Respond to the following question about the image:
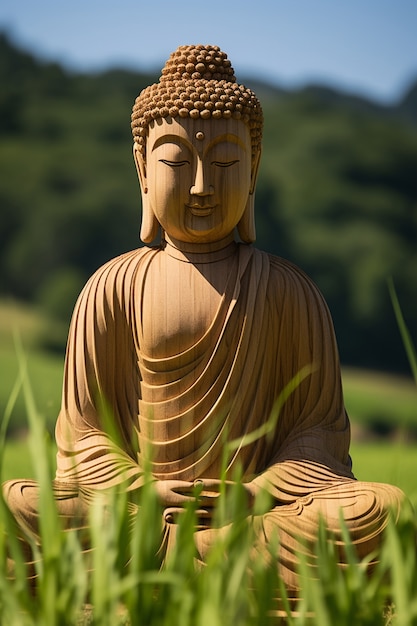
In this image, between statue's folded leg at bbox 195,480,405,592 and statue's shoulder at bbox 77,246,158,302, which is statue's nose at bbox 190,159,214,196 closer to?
statue's shoulder at bbox 77,246,158,302

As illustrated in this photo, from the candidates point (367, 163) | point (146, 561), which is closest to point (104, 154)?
point (367, 163)

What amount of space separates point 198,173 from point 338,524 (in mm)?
1045

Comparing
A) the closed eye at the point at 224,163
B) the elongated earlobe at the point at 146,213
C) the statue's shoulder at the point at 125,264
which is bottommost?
the statue's shoulder at the point at 125,264

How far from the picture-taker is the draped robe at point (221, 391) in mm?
3322

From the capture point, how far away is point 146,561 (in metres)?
2.31

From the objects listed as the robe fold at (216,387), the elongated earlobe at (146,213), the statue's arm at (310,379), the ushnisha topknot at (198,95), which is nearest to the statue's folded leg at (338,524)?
the robe fold at (216,387)

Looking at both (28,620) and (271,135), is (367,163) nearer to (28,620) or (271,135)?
(271,135)

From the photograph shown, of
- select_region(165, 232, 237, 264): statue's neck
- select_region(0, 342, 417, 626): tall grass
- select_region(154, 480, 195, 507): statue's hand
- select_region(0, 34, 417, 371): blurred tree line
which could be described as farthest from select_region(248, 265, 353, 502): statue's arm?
select_region(0, 34, 417, 371): blurred tree line

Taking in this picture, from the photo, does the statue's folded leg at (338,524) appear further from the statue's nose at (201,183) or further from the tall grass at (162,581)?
the statue's nose at (201,183)

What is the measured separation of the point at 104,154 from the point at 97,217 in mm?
1405

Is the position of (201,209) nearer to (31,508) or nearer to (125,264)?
(125,264)

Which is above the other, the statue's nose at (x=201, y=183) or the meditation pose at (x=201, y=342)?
the statue's nose at (x=201, y=183)

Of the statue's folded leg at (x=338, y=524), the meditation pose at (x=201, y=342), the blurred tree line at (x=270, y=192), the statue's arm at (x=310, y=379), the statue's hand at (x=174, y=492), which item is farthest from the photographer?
the blurred tree line at (x=270, y=192)

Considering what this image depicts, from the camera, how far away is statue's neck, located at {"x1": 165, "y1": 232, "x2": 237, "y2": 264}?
3.48m
